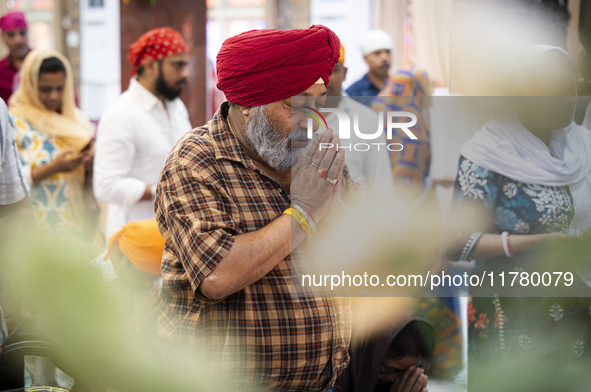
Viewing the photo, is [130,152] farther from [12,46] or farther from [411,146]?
[411,146]

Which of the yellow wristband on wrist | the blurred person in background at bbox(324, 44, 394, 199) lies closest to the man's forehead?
the blurred person in background at bbox(324, 44, 394, 199)

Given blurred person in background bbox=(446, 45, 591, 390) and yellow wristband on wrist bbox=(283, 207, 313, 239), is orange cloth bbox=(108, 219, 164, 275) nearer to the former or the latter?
yellow wristband on wrist bbox=(283, 207, 313, 239)

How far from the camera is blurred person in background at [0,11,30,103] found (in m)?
3.13

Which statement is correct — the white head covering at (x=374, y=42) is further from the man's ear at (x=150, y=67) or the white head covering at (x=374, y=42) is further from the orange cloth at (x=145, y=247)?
the orange cloth at (x=145, y=247)

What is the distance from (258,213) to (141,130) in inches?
62.3

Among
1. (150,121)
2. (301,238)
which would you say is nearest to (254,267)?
(301,238)

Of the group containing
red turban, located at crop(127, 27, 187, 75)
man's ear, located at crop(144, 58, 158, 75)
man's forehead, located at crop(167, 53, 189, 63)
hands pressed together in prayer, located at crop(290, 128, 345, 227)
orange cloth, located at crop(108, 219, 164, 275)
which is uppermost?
red turban, located at crop(127, 27, 187, 75)

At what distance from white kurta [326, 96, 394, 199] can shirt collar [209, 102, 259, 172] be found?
0.19 metres

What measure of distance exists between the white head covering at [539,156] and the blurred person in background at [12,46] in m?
2.81

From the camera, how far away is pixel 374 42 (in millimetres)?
2973

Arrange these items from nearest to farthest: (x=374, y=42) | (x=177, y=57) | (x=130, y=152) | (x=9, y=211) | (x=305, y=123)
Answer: (x=9, y=211), (x=305, y=123), (x=130, y=152), (x=177, y=57), (x=374, y=42)

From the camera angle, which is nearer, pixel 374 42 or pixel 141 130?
pixel 141 130

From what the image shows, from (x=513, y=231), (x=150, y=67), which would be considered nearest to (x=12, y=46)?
(x=150, y=67)

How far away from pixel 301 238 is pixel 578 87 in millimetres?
751
